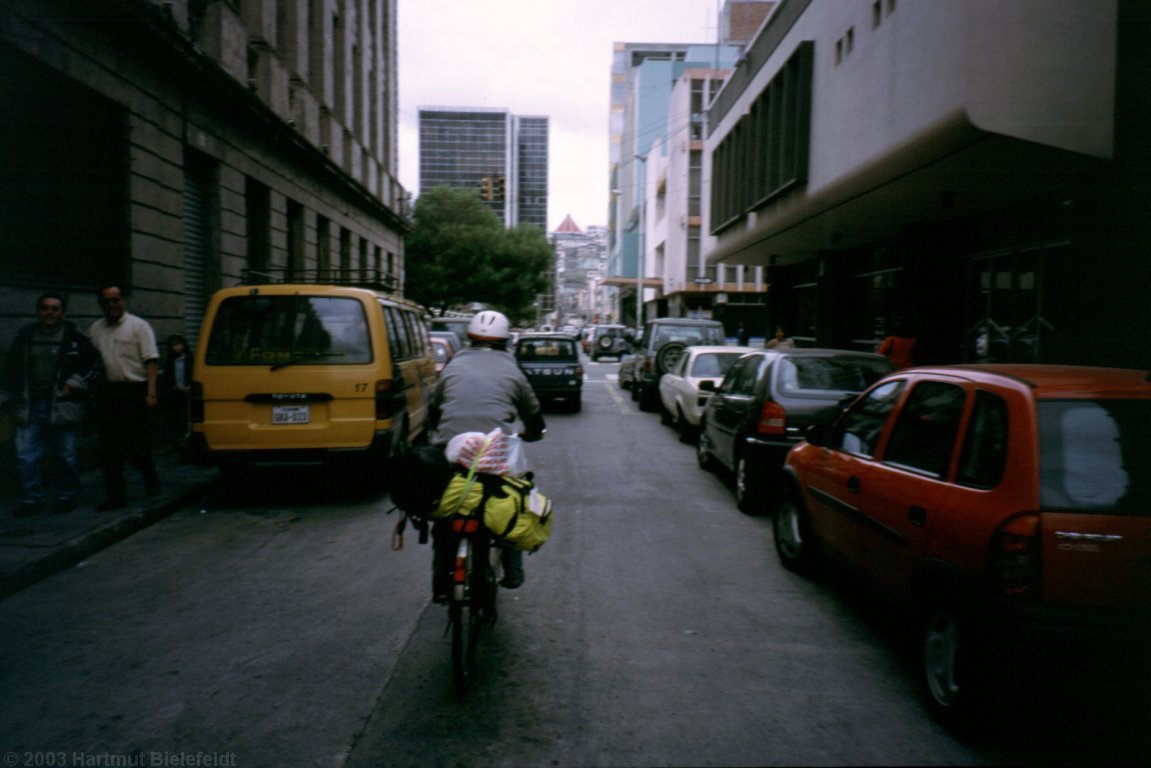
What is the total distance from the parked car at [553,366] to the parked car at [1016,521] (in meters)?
13.0

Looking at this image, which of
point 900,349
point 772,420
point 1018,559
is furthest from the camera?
point 900,349

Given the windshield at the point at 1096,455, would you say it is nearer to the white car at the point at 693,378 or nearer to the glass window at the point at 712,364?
the white car at the point at 693,378

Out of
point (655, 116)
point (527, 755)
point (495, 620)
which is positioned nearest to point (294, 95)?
point (495, 620)

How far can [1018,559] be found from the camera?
3354 mm

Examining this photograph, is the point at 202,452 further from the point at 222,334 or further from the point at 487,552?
the point at 487,552

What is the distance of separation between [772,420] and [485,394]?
4.01 meters

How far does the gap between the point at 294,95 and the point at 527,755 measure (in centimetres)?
1883

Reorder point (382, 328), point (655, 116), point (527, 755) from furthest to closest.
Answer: point (655, 116) < point (382, 328) < point (527, 755)

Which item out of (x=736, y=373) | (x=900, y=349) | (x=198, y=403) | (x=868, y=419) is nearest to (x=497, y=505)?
(x=868, y=419)

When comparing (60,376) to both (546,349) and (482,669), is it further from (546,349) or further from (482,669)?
(546,349)

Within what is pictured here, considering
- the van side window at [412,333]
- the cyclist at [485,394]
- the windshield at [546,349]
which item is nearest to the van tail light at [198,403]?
the van side window at [412,333]

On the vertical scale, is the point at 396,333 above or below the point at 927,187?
below

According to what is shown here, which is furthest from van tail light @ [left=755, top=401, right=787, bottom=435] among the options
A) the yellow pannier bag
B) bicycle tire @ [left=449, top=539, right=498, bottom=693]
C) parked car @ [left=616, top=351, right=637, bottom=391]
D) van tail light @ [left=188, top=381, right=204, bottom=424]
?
parked car @ [left=616, top=351, right=637, bottom=391]

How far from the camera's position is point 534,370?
17469 mm
